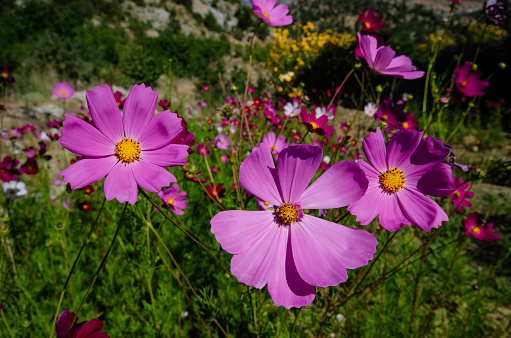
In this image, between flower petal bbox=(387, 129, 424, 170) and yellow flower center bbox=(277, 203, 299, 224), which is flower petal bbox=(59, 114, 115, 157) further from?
flower petal bbox=(387, 129, 424, 170)

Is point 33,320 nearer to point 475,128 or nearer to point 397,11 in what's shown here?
point 475,128

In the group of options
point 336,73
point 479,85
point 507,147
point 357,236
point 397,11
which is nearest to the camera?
point 357,236

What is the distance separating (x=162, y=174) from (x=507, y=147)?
15.5 ft

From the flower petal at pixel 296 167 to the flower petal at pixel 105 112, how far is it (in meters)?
0.34

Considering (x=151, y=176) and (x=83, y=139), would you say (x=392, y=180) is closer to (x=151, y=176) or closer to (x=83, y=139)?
(x=151, y=176)

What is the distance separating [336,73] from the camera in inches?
235

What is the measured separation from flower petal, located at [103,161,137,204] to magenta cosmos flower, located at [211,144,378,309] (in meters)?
0.15

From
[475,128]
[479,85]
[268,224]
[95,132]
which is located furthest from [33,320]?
[475,128]

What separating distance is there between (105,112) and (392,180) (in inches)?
22.4

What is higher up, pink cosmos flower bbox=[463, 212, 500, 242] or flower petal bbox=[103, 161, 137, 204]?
flower petal bbox=[103, 161, 137, 204]

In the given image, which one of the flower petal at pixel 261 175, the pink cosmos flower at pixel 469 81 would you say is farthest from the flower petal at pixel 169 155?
the pink cosmos flower at pixel 469 81

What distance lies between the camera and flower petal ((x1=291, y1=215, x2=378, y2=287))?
0.37 metres

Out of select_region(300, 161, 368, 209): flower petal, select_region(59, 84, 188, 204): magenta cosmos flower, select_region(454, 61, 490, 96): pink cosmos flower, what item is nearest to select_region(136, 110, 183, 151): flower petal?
select_region(59, 84, 188, 204): magenta cosmos flower

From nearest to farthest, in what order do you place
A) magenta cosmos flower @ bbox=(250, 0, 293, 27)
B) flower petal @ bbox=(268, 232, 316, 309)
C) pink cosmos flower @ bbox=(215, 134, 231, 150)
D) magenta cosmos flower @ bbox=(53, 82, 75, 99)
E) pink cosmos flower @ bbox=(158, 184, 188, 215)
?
flower petal @ bbox=(268, 232, 316, 309) < magenta cosmos flower @ bbox=(250, 0, 293, 27) < pink cosmos flower @ bbox=(158, 184, 188, 215) < pink cosmos flower @ bbox=(215, 134, 231, 150) < magenta cosmos flower @ bbox=(53, 82, 75, 99)
